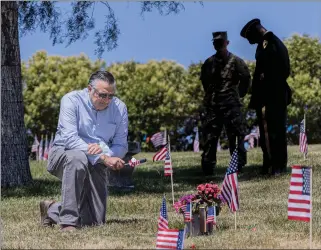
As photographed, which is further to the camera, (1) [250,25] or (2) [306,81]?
(2) [306,81]

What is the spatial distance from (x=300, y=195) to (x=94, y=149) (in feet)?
8.25

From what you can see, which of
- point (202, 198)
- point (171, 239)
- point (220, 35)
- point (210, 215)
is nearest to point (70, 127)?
point (202, 198)

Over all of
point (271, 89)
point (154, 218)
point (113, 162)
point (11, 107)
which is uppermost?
point (271, 89)

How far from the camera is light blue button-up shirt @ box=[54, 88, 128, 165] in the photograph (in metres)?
8.37

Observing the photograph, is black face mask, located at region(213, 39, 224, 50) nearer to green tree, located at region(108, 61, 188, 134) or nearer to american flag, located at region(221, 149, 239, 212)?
american flag, located at region(221, 149, 239, 212)

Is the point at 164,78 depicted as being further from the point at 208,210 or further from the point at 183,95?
the point at 208,210

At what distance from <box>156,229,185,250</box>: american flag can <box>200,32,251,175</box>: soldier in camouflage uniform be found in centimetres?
851

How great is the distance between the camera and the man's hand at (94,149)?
827cm

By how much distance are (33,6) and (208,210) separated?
9088 millimetres

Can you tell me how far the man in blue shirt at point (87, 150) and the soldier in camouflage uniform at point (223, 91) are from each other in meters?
6.18

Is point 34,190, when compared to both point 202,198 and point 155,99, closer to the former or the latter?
point 202,198

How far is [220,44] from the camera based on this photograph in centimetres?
1455

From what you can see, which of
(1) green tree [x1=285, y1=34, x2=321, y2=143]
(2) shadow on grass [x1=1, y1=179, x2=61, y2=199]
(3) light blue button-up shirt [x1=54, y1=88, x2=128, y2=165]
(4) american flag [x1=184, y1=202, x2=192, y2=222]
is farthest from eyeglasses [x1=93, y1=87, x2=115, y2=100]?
(1) green tree [x1=285, y1=34, x2=321, y2=143]

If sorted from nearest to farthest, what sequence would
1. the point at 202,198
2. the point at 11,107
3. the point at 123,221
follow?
the point at 202,198
the point at 123,221
the point at 11,107
